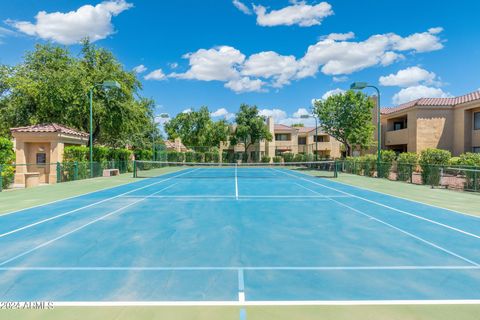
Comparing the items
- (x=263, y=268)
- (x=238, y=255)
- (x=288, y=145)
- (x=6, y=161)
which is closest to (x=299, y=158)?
(x=288, y=145)

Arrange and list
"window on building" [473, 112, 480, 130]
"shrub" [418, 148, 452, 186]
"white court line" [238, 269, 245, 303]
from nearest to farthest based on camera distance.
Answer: "white court line" [238, 269, 245, 303], "shrub" [418, 148, 452, 186], "window on building" [473, 112, 480, 130]

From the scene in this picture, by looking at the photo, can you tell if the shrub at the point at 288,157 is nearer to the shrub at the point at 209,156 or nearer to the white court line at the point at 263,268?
the shrub at the point at 209,156

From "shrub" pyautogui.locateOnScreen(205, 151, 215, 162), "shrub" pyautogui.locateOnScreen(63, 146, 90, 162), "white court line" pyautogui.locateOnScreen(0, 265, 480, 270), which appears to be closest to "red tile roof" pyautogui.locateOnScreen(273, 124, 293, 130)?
"shrub" pyautogui.locateOnScreen(205, 151, 215, 162)

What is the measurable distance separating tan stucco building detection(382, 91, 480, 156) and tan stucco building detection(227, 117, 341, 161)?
25888 millimetres

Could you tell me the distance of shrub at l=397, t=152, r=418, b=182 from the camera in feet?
77.2

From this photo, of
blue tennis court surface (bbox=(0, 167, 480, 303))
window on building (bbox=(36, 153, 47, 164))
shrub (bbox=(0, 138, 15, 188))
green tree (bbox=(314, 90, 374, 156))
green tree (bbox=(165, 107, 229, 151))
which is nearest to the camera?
blue tennis court surface (bbox=(0, 167, 480, 303))

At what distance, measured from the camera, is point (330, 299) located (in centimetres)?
465

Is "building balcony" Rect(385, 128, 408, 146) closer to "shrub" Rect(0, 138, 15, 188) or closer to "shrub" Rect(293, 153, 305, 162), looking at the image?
"shrub" Rect(293, 153, 305, 162)

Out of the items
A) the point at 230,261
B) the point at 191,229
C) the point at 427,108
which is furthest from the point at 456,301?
the point at 427,108

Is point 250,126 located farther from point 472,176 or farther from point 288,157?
point 472,176

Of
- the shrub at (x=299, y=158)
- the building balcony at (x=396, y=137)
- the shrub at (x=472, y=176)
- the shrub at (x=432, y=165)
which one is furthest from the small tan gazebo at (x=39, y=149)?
the shrub at (x=299, y=158)

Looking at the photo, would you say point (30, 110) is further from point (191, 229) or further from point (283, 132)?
point (283, 132)

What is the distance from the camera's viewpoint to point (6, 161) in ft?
66.7
